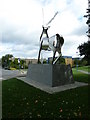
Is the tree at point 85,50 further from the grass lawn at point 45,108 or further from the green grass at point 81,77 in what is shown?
the grass lawn at point 45,108

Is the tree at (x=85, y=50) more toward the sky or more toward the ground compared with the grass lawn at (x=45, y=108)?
more toward the sky

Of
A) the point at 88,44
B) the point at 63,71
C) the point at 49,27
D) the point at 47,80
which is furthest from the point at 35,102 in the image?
the point at 88,44

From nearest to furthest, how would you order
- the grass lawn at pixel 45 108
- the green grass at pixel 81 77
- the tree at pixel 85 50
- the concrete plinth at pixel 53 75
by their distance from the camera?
the grass lawn at pixel 45 108 < the concrete plinth at pixel 53 75 < the green grass at pixel 81 77 < the tree at pixel 85 50

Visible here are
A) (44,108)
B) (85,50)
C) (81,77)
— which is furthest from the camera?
(81,77)

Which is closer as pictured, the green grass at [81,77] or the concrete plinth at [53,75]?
the concrete plinth at [53,75]

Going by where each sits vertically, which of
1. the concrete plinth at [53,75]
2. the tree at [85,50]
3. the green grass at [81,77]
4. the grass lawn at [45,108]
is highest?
the tree at [85,50]

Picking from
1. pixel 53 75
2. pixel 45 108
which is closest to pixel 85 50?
pixel 53 75

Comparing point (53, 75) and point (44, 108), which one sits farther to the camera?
point (53, 75)

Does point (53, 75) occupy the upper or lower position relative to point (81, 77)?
upper

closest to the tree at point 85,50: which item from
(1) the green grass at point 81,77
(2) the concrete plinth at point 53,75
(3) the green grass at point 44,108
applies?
(1) the green grass at point 81,77

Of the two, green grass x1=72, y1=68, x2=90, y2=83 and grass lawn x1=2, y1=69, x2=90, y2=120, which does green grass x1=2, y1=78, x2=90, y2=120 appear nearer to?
grass lawn x1=2, y1=69, x2=90, y2=120

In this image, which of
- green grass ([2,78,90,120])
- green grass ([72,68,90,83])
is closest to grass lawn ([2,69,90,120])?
green grass ([2,78,90,120])

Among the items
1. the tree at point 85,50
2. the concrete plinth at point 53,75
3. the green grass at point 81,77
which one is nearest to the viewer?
the concrete plinth at point 53,75

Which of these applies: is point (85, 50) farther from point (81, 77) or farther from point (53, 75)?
point (53, 75)
